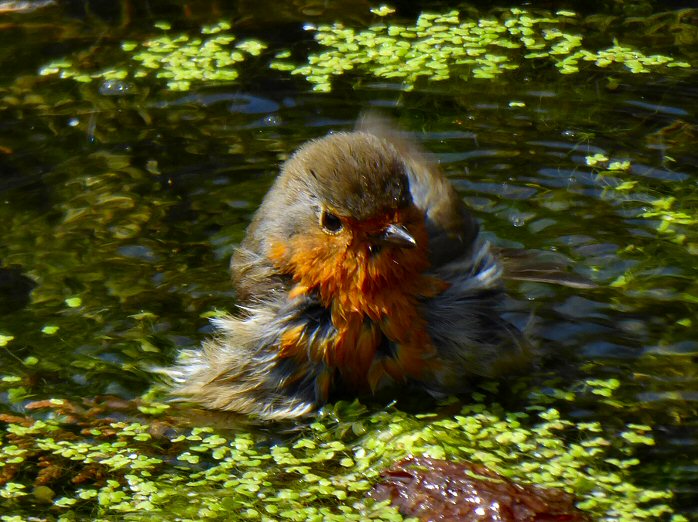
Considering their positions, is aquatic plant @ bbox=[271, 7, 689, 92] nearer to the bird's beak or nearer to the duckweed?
the bird's beak

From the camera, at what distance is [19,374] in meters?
5.48

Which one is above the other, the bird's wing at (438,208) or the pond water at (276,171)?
the bird's wing at (438,208)

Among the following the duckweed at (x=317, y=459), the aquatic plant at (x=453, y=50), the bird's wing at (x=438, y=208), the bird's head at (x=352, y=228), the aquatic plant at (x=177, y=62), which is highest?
the bird's head at (x=352, y=228)

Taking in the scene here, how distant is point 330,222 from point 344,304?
36 cm

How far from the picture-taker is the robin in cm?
497

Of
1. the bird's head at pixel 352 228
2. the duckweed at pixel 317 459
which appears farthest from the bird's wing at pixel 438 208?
the duckweed at pixel 317 459

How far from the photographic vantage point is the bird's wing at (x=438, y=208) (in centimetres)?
560

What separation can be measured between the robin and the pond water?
18cm

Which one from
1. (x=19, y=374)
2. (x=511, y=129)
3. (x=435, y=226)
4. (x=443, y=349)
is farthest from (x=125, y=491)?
(x=511, y=129)

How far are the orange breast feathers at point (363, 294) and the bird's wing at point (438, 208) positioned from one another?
1.13ft

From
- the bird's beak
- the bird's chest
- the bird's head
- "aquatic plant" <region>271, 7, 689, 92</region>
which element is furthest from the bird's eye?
"aquatic plant" <region>271, 7, 689, 92</region>

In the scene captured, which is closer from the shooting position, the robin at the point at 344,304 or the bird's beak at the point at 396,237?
the bird's beak at the point at 396,237

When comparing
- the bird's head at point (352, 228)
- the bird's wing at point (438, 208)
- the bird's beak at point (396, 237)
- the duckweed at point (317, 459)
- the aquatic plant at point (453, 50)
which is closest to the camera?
the duckweed at point (317, 459)

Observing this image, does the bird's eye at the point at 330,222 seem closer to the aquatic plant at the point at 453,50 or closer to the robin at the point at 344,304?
the robin at the point at 344,304
